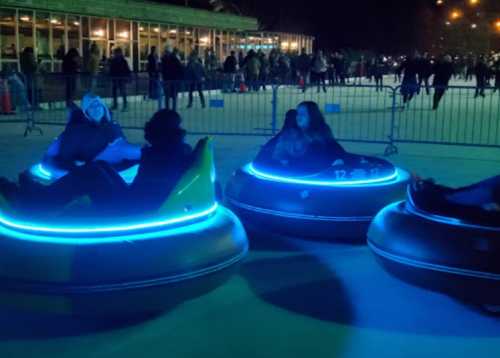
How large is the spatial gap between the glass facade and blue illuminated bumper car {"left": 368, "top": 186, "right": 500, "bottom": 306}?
17477 millimetres

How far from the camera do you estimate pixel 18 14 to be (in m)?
22.6

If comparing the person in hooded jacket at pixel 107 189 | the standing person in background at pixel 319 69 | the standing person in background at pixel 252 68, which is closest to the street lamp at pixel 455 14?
the standing person in background at pixel 319 69

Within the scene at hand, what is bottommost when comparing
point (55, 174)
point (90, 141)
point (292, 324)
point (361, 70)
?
point (292, 324)

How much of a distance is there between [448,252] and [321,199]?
1784 millimetres

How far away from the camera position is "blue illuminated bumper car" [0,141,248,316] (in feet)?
13.8

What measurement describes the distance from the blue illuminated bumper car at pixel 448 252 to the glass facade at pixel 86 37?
57.3ft

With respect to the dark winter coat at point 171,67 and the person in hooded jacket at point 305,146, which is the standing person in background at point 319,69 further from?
the person in hooded jacket at point 305,146

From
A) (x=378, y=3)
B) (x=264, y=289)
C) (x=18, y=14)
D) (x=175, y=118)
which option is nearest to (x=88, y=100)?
(x=175, y=118)

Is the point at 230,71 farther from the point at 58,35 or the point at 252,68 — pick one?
the point at 58,35

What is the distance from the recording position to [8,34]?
72.8 feet

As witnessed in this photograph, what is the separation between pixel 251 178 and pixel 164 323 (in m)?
2.37

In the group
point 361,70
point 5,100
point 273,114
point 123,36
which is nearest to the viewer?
point 273,114

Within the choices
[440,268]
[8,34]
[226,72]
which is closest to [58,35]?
[8,34]

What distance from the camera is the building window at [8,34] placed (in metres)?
21.9
